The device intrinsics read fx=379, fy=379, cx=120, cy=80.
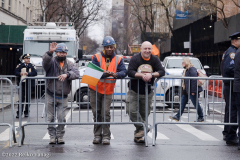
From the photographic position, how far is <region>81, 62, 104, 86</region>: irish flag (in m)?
6.77

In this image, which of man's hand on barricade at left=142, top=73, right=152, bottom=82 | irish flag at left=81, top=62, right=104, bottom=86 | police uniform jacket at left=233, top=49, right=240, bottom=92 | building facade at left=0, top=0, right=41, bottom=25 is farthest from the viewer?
building facade at left=0, top=0, right=41, bottom=25

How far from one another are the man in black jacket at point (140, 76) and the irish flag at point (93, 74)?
0.65m

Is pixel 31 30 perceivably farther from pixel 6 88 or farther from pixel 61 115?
pixel 61 115

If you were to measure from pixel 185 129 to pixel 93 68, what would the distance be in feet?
11.5

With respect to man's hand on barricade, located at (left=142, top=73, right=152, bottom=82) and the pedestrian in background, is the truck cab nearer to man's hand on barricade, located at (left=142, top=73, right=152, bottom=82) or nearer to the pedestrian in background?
the pedestrian in background

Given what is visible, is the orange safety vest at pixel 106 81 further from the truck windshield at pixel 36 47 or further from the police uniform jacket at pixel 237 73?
the truck windshield at pixel 36 47

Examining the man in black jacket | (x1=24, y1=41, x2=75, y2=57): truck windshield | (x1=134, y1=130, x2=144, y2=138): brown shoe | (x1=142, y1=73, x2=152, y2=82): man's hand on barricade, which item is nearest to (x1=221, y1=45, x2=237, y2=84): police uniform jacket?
the man in black jacket

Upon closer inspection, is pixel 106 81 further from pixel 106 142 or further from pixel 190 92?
pixel 190 92

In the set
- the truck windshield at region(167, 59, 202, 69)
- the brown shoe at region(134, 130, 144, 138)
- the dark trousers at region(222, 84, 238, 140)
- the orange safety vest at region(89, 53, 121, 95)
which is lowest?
the brown shoe at region(134, 130, 144, 138)

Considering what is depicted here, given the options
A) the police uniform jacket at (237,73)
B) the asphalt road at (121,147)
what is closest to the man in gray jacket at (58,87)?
the asphalt road at (121,147)

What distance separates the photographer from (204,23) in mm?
35312

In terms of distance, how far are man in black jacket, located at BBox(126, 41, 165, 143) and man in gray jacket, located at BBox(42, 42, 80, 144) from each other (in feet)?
3.61

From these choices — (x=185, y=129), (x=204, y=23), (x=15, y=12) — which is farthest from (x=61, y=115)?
(x=15, y=12)

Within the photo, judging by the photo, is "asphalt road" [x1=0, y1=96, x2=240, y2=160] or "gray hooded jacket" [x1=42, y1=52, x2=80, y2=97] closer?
"asphalt road" [x1=0, y1=96, x2=240, y2=160]
